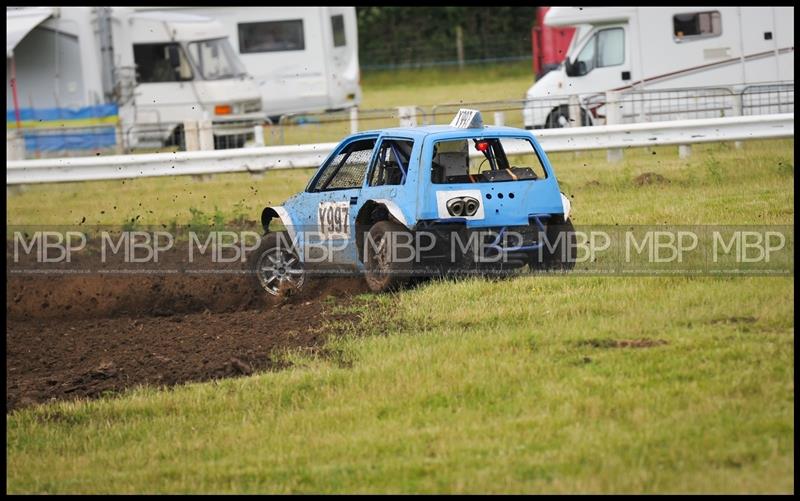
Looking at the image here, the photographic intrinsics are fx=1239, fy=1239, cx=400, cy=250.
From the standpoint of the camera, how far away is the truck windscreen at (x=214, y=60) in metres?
28.0

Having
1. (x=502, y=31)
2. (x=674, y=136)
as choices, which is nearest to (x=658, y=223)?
(x=674, y=136)

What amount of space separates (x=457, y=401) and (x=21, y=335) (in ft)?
17.1

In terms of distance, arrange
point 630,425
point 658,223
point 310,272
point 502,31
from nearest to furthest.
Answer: point 630,425
point 310,272
point 658,223
point 502,31

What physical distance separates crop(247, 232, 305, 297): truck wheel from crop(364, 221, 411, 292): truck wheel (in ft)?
4.09

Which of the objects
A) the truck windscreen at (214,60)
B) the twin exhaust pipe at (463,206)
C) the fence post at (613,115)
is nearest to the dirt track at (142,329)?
the twin exhaust pipe at (463,206)

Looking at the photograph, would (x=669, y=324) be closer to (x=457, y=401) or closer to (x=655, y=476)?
(x=457, y=401)

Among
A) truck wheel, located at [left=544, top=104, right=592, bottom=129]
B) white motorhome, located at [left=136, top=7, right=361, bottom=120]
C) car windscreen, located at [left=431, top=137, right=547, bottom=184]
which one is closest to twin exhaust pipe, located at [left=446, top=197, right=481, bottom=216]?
car windscreen, located at [left=431, top=137, right=547, bottom=184]

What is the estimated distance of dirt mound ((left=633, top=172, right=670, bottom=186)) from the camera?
16.1 m

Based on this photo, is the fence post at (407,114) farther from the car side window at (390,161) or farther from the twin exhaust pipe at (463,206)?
the twin exhaust pipe at (463,206)

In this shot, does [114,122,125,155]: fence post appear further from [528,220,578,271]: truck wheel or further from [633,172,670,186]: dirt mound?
[528,220,578,271]: truck wheel

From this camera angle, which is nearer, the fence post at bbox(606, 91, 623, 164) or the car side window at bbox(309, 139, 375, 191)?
the car side window at bbox(309, 139, 375, 191)

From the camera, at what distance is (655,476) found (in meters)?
5.70

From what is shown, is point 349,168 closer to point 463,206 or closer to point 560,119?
point 463,206

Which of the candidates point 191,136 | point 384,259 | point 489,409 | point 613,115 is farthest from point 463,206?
point 191,136
